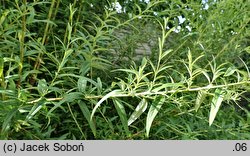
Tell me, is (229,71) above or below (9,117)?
above

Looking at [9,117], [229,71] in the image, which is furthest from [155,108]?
Result: [9,117]

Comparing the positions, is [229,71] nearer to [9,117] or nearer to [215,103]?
[215,103]

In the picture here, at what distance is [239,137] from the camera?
192cm

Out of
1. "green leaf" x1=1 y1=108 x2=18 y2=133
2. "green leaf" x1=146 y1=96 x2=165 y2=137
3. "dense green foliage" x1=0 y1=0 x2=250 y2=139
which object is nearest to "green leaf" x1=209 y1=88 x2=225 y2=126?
"dense green foliage" x1=0 y1=0 x2=250 y2=139

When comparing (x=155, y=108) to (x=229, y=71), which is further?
(x=229, y=71)

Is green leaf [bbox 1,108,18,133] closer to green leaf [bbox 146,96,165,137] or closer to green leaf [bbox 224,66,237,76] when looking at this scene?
green leaf [bbox 146,96,165,137]

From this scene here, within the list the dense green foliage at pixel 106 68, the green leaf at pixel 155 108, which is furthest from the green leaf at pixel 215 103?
the green leaf at pixel 155 108

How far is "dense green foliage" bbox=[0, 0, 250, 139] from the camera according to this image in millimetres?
1250

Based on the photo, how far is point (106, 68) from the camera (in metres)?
1.86

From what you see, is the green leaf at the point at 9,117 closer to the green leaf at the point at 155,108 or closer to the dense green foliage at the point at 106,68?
the dense green foliage at the point at 106,68

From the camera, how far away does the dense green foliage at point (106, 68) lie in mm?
1250

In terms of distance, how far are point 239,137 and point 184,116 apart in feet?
1.09

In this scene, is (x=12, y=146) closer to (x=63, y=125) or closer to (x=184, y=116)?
(x=63, y=125)

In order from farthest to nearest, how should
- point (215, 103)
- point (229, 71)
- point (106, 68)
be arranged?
point (106, 68)
point (229, 71)
point (215, 103)
